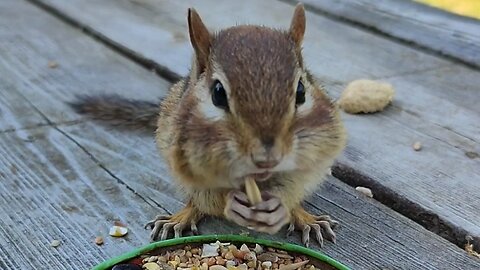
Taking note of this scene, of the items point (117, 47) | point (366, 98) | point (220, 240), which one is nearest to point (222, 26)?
point (117, 47)

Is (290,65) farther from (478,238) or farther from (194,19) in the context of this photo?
(478,238)

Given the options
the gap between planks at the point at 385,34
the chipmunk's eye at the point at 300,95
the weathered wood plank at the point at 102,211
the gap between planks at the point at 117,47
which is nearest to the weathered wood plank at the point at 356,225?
the weathered wood plank at the point at 102,211

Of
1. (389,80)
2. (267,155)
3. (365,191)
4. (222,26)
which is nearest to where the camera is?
(267,155)

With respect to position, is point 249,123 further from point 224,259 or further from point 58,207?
point 58,207

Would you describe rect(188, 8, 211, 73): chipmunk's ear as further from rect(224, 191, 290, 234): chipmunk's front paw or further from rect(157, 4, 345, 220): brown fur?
rect(224, 191, 290, 234): chipmunk's front paw

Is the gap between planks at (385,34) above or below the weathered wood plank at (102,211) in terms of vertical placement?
above

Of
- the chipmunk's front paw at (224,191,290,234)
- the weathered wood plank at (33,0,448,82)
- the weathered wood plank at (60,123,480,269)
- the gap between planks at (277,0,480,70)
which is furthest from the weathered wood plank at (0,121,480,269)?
the gap between planks at (277,0,480,70)

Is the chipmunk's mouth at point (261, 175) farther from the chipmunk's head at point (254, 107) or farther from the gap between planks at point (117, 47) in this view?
the gap between planks at point (117, 47)
